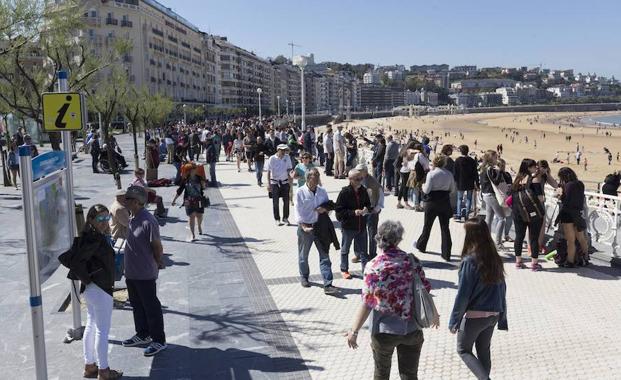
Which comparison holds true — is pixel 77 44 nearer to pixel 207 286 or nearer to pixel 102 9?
pixel 207 286

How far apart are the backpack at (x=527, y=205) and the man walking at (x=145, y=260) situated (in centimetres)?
498

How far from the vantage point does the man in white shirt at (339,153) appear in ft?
58.8

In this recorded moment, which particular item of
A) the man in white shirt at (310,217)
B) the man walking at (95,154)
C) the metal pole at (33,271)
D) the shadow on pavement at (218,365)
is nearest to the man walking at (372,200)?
the man in white shirt at (310,217)

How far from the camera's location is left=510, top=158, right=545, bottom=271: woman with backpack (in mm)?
8009

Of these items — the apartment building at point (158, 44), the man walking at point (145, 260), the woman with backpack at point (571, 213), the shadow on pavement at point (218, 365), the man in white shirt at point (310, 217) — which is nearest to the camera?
the shadow on pavement at point (218, 365)

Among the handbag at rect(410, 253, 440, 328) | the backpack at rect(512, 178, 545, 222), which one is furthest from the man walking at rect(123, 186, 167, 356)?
the backpack at rect(512, 178, 545, 222)

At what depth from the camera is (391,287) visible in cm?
389

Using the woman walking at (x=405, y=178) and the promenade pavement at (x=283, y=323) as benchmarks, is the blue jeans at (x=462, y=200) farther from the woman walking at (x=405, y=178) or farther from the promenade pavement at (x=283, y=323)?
the promenade pavement at (x=283, y=323)

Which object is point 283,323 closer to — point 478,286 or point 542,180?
A: point 478,286

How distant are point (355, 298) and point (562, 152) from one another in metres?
57.8

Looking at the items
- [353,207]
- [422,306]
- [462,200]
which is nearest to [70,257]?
[422,306]

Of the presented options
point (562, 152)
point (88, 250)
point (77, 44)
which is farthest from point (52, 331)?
point (562, 152)

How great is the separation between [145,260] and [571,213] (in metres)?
5.67

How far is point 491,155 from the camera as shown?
9.79m
